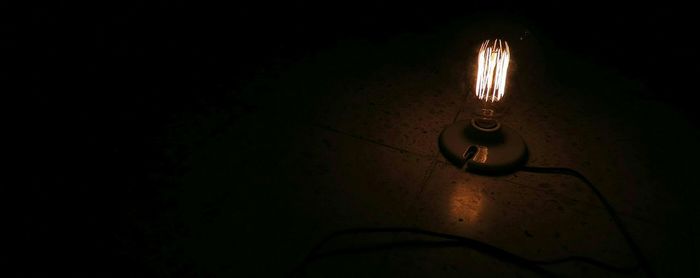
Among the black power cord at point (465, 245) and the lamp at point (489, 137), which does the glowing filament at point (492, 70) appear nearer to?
the lamp at point (489, 137)

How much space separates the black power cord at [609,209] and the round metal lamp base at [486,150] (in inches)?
3.2

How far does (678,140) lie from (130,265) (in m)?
2.23

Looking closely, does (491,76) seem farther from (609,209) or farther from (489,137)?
(609,209)

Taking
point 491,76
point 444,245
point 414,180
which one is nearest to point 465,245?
point 444,245

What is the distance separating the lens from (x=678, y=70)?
243 cm

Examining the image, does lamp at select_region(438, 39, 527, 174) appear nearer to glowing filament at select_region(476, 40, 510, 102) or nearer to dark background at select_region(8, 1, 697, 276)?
glowing filament at select_region(476, 40, 510, 102)

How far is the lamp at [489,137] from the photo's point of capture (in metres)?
1.71

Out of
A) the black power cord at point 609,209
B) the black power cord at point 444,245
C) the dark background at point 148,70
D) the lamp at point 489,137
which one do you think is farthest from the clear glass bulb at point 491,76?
the dark background at point 148,70

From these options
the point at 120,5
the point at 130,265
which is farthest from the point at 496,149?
the point at 120,5

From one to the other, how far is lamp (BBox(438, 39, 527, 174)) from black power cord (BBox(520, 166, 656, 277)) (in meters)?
0.09

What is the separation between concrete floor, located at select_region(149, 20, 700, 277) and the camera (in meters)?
1.44

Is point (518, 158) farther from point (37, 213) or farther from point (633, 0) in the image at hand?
point (633, 0)

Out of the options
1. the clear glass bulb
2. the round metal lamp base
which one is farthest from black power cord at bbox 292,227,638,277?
the clear glass bulb

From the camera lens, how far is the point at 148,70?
243 centimetres
